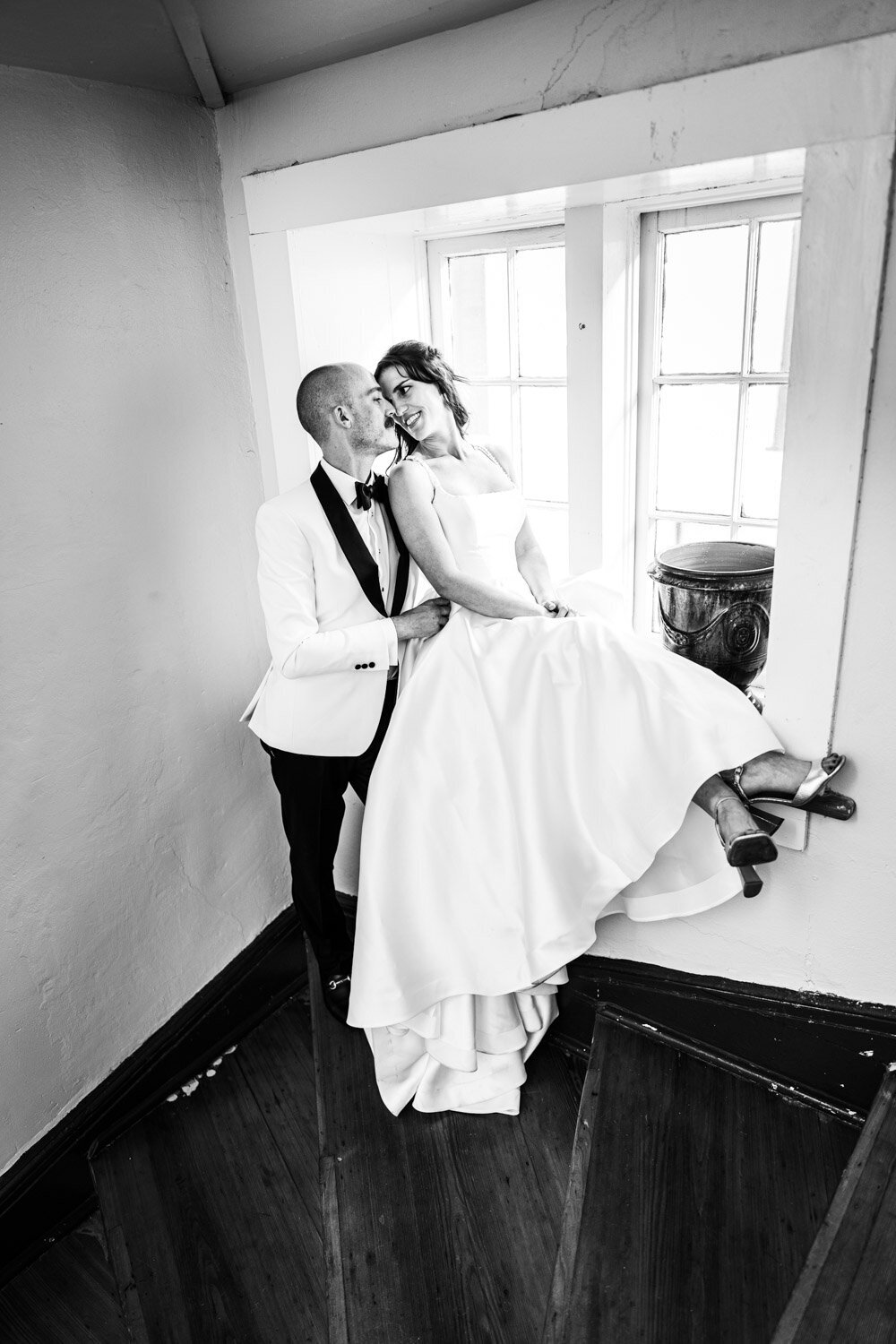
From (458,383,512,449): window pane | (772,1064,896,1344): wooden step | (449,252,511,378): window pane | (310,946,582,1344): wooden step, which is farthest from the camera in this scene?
(458,383,512,449): window pane

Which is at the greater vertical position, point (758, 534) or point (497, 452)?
point (497, 452)

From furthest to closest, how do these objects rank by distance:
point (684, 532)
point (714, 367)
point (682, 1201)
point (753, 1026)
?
1. point (684, 532)
2. point (714, 367)
3. point (753, 1026)
4. point (682, 1201)

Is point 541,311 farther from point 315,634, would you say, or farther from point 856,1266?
point 856,1266

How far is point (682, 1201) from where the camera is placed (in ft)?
7.40

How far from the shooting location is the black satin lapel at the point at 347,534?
248 cm

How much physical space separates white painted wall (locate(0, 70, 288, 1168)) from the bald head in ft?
1.47

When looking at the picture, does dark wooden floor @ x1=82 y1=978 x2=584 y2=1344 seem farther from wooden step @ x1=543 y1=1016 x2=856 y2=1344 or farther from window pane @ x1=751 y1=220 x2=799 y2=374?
window pane @ x1=751 y1=220 x2=799 y2=374

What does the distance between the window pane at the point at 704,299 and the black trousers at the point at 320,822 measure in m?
1.33

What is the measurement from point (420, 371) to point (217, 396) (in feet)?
2.08

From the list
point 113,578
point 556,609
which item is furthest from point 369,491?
point 113,578

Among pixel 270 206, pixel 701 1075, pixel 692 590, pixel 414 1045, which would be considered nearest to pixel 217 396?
pixel 270 206

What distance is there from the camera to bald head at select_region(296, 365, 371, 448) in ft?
7.98

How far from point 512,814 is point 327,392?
1.23m

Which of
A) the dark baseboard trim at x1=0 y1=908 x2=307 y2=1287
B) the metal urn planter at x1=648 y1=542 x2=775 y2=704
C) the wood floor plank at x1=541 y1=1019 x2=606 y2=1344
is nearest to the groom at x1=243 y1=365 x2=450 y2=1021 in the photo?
the metal urn planter at x1=648 y1=542 x2=775 y2=704
